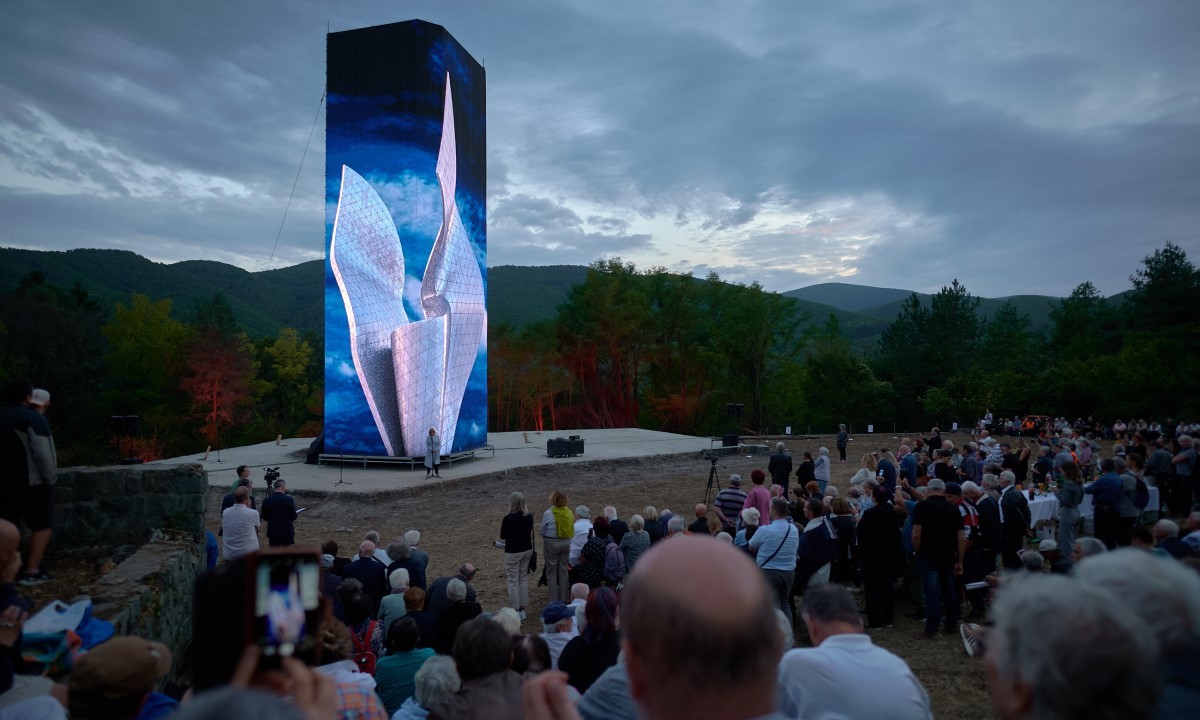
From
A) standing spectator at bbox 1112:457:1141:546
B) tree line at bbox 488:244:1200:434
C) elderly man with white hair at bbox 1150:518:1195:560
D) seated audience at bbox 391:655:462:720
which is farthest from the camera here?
tree line at bbox 488:244:1200:434

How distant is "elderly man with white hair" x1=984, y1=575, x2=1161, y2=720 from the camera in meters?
1.09

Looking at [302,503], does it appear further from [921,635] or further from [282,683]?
[282,683]

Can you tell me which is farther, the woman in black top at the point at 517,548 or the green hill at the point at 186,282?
the green hill at the point at 186,282

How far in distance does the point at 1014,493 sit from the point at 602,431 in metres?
24.7

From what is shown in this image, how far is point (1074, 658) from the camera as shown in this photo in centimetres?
111

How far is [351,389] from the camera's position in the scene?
1762 centimetres

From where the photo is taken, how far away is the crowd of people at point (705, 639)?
992 mm

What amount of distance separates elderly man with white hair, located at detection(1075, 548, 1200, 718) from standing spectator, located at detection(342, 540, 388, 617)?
5.22 metres

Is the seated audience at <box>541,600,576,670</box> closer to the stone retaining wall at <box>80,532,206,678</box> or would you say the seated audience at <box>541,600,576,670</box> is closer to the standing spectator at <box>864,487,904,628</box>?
the stone retaining wall at <box>80,532,206,678</box>

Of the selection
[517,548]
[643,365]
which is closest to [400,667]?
[517,548]

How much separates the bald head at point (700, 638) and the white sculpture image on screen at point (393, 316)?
1738cm

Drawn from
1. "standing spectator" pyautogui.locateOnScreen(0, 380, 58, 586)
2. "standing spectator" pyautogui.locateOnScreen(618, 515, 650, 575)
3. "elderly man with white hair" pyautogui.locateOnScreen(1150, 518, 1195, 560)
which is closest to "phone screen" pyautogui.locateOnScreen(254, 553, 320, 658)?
"standing spectator" pyautogui.locateOnScreen(0, 380, 58, 586)

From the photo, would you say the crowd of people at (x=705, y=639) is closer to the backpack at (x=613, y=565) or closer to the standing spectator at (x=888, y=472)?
the backpack at (x=613, y=565)

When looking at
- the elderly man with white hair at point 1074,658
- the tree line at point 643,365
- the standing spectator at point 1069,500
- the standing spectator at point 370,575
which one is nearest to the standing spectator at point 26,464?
the standing spectator at point 370,575
